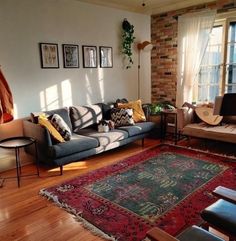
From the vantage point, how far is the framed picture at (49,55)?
3756mm

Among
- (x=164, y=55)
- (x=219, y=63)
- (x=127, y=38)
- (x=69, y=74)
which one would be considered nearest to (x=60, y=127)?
(x=69, y=74)

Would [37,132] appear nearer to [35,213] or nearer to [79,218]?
[35,213]

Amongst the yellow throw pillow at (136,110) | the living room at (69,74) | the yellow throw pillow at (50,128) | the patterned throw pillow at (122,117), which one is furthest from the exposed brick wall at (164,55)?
the yellow throw pillow at (50,128)

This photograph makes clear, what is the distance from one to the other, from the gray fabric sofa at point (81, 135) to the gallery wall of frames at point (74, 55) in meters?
0.74

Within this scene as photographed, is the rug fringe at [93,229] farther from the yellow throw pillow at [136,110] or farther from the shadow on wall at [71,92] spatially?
the yellow throw pillow at [136,110]

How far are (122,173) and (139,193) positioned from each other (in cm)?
58

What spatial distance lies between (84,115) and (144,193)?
1855 mm

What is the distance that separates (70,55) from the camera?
4.11 meters

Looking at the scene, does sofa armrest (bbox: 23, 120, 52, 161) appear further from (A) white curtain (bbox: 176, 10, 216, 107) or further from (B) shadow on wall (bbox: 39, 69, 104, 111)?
(A) white curtain (bbox: 176, 10, 216, 107)

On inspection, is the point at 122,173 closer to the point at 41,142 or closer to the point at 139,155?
the point at 139,155

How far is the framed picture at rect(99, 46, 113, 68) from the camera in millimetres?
4556

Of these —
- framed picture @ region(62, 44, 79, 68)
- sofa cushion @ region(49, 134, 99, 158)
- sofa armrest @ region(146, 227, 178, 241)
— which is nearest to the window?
framed picture @ region(62, 44, 79, 68)

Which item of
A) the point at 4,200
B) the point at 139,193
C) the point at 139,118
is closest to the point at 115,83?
the point at 139,118

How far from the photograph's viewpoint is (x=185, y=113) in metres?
4.31
